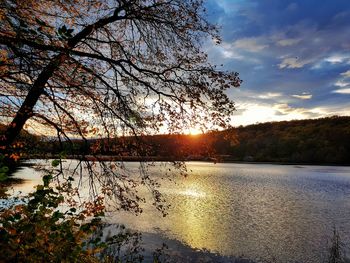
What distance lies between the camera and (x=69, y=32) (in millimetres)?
5090

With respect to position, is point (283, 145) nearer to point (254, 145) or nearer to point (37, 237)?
point (254, 145)

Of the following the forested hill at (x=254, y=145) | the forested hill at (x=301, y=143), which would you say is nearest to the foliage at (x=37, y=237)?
the forested hill at (x=254, y=145)

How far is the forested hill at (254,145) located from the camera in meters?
9.59

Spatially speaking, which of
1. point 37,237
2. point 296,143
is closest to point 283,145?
point 296,143

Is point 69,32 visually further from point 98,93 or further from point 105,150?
point 105,150

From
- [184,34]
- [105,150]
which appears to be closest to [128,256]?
[105,150]

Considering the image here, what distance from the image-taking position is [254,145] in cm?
12862

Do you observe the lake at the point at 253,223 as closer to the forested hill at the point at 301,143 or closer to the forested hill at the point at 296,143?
the forested hill at the point at 296,143

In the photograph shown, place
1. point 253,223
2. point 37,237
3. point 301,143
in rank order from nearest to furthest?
1. point 37,237
2. point 253,223
3. point 301,143

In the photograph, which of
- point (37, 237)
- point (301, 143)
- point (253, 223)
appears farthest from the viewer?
point (301, 143)

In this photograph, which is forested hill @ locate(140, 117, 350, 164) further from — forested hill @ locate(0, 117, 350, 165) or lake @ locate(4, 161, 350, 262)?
lake @ locate(4, 161, 350, 262)

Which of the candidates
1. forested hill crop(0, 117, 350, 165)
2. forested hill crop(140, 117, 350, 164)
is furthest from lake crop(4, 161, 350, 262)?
forested hill crop(140, 117, 350, 164)

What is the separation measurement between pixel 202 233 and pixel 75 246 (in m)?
14.1

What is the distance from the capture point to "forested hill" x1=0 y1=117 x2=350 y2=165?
959cm
